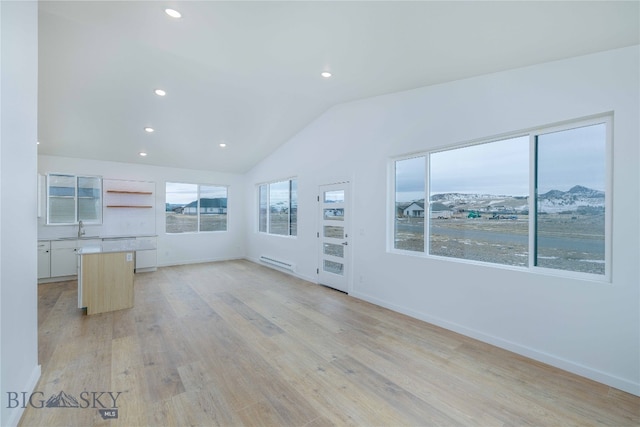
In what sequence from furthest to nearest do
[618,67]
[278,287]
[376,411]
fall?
[278,287] < [618,67] < [376,411]

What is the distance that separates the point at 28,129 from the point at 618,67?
486 cm

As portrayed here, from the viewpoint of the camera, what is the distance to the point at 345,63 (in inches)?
123

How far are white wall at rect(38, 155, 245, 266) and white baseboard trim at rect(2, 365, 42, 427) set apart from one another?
4.74 meters

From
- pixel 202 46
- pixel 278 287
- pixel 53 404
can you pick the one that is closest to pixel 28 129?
pixel 202 46

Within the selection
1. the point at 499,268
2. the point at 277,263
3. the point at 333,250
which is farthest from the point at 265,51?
the point at 277,263

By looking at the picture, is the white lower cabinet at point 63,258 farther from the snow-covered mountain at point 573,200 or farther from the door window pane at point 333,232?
the snow-covered mountain at point 573,200

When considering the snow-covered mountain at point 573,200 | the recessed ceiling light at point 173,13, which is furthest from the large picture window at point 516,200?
the recessed ceiling light at point 173,13

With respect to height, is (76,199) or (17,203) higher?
(76,199)

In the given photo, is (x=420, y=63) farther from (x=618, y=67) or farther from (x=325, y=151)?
(x=325, y=151)

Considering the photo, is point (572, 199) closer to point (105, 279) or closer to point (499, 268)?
point (499, 268)

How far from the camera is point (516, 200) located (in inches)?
118

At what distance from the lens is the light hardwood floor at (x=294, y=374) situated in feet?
6.32

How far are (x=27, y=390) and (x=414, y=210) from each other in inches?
169

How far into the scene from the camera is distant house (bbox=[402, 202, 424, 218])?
384 cm
